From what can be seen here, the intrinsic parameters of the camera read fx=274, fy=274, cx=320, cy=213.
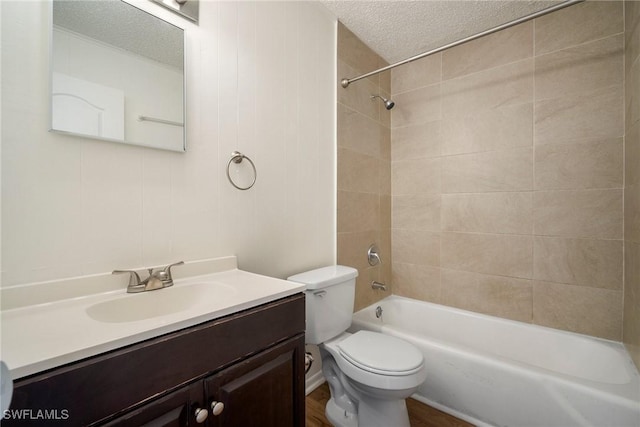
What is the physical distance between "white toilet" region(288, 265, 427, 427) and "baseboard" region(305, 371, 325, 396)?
8.4 inches

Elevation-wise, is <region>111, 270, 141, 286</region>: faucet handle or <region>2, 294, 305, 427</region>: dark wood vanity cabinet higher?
Result: <region>111, 270, 141, 286</region>: faucet handle

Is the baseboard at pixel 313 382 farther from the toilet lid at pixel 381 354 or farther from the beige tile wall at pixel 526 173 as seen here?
the beige tile wall at pixel 526 173

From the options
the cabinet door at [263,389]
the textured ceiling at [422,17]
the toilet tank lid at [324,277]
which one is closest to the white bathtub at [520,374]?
the toilet tank lid at [324,277]

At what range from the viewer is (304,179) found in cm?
167

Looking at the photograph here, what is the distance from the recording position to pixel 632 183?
138cm

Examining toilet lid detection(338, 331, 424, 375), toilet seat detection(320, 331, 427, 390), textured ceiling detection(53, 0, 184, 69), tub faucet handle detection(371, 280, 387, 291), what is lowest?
toilet seat detection(320, 331, 427, 390)

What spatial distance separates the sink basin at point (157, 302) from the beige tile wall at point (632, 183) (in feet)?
6.05

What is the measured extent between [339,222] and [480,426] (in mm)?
1346

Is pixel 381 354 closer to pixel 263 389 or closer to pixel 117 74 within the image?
pixel 263 389

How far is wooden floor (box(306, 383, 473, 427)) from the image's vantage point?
4.84 feet

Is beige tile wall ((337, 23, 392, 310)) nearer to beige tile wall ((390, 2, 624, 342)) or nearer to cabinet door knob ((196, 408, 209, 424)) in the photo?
beige tile wall ((390, 2, 624, 342))

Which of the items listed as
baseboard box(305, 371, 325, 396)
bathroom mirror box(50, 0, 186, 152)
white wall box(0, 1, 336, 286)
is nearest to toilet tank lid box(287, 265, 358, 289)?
white wall box(0, 1, 336, 286)

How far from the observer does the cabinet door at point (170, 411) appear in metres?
0.61

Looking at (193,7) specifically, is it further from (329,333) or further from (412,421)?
(412,421)
